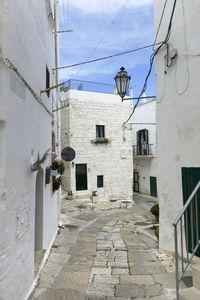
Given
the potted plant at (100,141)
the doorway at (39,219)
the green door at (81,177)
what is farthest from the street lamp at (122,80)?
the green door at (81,177)

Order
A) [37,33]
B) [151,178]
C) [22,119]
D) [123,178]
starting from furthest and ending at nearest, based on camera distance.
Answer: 1. [151,178]
2. [123,178]
3. [37,33]
4. [22,119]

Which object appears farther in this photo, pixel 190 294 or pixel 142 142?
pixel 142 142

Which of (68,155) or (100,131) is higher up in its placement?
(100,131)

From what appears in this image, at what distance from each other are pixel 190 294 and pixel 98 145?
12.1 meters

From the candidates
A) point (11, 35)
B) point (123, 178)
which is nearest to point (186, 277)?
point (11, 35)

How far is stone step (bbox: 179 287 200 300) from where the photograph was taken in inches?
107

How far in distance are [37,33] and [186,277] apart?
506cm

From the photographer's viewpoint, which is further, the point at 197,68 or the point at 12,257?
the point at 197,68

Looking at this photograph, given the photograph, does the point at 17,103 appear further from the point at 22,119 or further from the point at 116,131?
the point at 116,131

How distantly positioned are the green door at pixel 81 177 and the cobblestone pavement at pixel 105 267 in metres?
6.20

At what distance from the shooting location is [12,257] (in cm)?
281

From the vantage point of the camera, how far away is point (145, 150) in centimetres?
1859

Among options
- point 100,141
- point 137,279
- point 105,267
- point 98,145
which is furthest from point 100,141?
point 137,279

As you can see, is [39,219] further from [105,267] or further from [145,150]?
[145,150]
